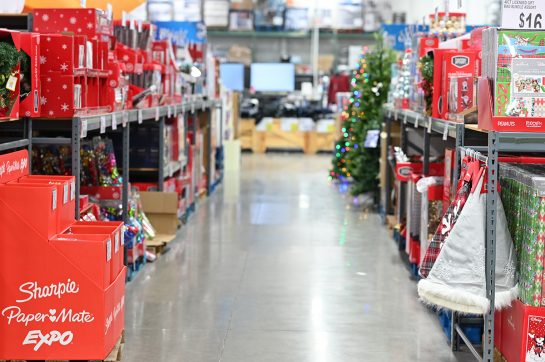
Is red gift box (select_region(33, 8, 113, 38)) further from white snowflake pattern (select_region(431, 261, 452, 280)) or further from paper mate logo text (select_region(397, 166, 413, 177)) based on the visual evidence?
white snowflake pattern (select_region(431, 261, 452, 280))

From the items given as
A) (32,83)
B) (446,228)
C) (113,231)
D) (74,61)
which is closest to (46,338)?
(113,231)

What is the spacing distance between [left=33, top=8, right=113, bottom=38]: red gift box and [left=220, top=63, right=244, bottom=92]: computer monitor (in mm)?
12928

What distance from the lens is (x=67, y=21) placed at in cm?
515

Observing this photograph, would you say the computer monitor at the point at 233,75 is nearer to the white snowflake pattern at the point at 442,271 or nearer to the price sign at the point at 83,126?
the price sign at the point at 83,126

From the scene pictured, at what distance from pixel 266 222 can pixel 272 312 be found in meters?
3.51

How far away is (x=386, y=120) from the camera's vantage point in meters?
8.71

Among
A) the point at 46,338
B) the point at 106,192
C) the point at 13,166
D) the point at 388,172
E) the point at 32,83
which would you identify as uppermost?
the point at 32,83

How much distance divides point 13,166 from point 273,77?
1452 centimetres

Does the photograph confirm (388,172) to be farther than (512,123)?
Yes

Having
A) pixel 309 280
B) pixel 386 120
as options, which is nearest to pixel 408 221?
pixel 309 280

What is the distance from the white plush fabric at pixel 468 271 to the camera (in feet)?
11.7

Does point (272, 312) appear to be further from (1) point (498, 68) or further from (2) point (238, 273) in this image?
(1) point (498, 68)

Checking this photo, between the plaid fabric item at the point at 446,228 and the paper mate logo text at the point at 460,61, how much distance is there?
1652 mm

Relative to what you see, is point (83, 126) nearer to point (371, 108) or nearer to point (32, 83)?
point (32, 83)
